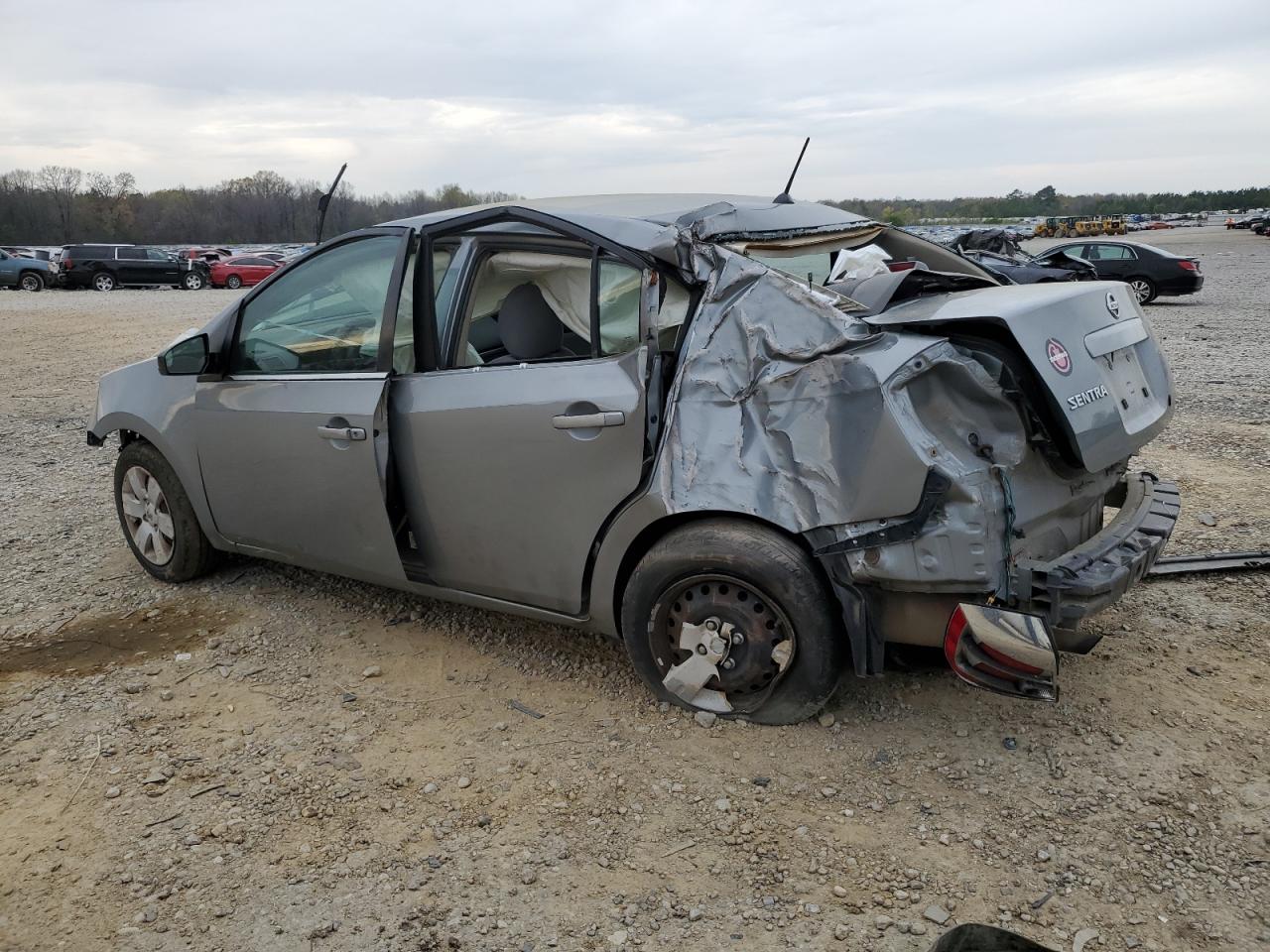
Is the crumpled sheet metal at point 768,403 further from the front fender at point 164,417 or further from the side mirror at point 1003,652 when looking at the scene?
the front fender at point 164,417

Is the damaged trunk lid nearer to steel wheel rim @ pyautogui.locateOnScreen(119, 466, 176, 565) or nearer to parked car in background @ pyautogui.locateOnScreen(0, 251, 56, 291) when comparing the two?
steel wheel rim @ pyautogui.locateOnScreen(119, 466, 176, 565)

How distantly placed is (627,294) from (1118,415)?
1643 mm

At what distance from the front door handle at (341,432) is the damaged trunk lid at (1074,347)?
6.21 feet

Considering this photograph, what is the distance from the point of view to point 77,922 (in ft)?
8.48

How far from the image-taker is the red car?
103 ft

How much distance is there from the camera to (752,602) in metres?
3.18

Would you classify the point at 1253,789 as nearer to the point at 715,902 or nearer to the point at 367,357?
the point at 715,902

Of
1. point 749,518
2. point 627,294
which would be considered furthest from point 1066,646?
point 627,294

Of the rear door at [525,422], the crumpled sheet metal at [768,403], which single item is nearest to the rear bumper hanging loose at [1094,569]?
the crumpled sheet metal at [768,403]

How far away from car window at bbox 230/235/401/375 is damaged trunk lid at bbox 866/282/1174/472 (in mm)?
1923

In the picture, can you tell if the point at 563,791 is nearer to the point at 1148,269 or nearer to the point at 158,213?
the point at 1148,269

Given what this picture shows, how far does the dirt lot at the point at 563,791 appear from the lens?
8.29 ft

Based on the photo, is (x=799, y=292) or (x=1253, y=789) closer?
(x=1253, y=789)

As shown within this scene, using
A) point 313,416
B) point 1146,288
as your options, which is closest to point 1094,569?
point 313,416
